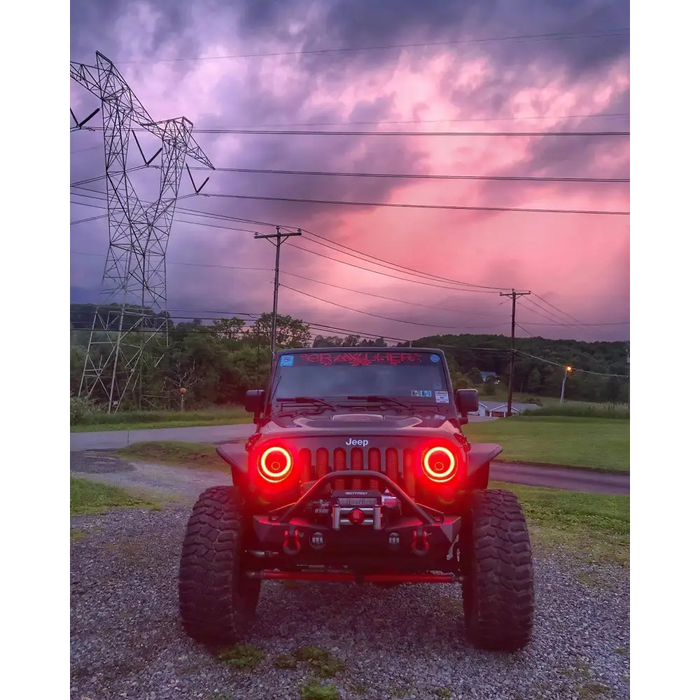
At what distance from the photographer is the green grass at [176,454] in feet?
50.9

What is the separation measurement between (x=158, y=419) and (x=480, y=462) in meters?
23.2

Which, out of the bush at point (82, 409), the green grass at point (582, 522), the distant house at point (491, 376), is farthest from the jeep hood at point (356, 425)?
the distant house at point (491, 376)

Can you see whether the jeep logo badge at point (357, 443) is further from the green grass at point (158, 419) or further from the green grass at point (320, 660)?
the green grass at point (158, 419)

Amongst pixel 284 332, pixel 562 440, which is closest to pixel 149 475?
pixel 562 440

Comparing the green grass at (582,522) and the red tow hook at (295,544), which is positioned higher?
the red tow hook at (295,544)

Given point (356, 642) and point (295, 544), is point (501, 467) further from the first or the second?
point (295, 544)

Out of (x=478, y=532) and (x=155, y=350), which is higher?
(x=155, y=350)

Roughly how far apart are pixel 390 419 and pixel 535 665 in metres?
1.75

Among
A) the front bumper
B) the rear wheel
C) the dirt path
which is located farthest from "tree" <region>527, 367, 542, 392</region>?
the front bumper

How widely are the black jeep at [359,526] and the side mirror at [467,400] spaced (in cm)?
51

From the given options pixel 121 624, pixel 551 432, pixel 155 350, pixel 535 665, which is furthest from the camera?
pixel 155 350
